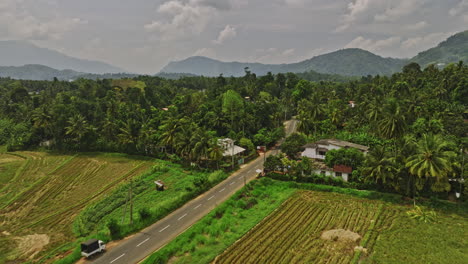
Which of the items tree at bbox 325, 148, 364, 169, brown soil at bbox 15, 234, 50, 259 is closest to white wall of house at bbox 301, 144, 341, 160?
tree at bbox 325, 148, 364, 169

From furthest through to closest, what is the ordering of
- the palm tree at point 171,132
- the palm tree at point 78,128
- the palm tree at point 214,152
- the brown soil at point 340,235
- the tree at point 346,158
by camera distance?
the palm tree at point 78,128
the palm tree at point 171,132
the palm tree at point 214,152
the tree at point 346,158
the brown soil at point 340,235

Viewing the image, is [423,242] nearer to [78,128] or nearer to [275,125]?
[275,125]

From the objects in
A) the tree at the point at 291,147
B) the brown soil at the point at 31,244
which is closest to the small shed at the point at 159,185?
the brown soil at the point at 31,244

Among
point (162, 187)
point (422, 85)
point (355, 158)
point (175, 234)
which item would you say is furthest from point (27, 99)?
point (422, 85)

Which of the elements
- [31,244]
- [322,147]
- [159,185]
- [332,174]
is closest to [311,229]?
[332,174]

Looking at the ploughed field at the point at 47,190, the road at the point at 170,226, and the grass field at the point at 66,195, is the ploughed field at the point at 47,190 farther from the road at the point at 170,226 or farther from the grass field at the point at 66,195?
the road at the point at 170,226
